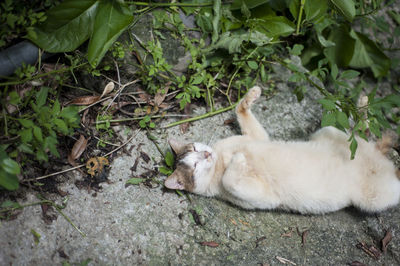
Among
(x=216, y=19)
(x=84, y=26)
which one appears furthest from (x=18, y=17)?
(x=216, y=19)

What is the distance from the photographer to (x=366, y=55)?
3422 millimetres

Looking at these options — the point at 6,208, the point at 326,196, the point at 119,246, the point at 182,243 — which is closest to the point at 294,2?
the point at 326,196

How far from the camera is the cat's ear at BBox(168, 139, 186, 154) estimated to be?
263 centimetres

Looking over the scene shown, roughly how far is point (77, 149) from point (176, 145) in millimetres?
795

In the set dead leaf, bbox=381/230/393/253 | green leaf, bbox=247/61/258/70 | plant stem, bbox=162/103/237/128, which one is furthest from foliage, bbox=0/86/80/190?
dead leaf, bbox=381/230/393/253

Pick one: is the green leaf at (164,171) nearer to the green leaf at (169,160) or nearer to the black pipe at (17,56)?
the green leaf at (169,160)

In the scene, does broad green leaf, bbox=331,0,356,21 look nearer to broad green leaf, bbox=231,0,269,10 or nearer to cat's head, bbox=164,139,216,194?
broad green leaf, bbox=231,0,269,10

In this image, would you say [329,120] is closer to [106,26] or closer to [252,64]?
[252,64]

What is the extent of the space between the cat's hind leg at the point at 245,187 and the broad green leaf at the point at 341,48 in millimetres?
1658

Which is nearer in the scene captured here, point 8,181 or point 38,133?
point 8,181

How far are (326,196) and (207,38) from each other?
70.6 inches

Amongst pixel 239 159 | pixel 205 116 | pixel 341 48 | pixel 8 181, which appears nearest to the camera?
pixel 8 181

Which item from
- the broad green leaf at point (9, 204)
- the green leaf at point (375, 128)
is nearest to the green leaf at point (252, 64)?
the green leaf at point (375, 128)

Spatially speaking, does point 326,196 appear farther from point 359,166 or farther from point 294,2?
point 294,2
